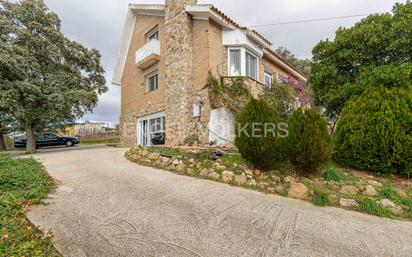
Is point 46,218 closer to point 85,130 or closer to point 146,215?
point 146,215

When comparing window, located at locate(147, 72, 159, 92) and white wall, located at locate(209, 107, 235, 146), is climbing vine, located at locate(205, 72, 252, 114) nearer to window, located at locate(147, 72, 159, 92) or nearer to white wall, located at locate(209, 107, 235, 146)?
white wall, located at locate(209, 107, 235, 146)

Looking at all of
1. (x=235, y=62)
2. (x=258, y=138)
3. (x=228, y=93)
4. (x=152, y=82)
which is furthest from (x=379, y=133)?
(x=152, y=82)

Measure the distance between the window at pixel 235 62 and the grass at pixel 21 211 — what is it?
8.98 m

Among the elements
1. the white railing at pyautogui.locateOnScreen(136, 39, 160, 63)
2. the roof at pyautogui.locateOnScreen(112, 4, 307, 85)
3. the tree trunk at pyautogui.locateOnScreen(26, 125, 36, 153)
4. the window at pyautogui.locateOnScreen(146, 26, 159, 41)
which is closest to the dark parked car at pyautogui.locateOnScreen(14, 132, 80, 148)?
the tree trunk at pyautogui.locateOnScreen(26, 125, 36, 153)

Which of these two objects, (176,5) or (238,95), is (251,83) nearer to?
(238,95)

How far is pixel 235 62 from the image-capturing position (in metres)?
11.6

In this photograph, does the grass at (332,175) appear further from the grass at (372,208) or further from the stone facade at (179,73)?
the stone facade at (179,73)

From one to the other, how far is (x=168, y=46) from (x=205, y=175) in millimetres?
8414

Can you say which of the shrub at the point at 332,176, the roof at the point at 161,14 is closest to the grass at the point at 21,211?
the shrub at the point at 332,176

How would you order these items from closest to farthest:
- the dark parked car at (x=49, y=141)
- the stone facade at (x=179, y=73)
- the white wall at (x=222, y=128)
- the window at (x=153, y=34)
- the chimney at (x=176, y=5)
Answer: the white wall at (x=222, y=128) → the stone facade at (x=179, y=73) → the chimney at (x=176, y=5) → the window at (x=153, y=34) → the dark parked car at (x=49, y=141)

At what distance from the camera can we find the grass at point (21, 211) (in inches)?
111

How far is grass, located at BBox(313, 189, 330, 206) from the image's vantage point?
448 centimetres

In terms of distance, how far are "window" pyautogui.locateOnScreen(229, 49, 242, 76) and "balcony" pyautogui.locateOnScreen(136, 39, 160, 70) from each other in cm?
428

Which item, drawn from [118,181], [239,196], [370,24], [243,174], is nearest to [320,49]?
[370,24]
